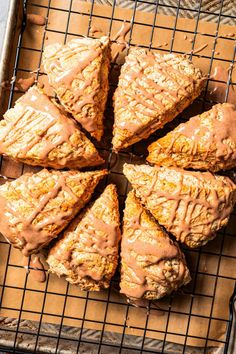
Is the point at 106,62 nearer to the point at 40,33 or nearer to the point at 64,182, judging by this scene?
the point at 40,33

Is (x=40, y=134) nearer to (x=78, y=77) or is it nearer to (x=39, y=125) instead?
(x=39, y=125)

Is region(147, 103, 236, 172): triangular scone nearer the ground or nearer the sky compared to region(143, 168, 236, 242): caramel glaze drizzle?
nearer the sky

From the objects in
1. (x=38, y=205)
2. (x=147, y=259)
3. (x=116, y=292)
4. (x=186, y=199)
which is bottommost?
(x=116, y=292)

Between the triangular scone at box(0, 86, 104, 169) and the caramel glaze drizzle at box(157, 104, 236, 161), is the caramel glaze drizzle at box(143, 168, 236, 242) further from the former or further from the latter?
the triangular scone at box(0, 86, 104, 169)

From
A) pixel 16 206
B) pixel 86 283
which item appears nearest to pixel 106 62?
pixel 16 206

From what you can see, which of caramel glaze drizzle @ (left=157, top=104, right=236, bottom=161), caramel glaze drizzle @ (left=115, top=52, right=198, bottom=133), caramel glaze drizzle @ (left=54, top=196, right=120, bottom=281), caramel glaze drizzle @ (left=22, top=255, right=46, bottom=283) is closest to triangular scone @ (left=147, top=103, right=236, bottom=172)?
caramel glaze drizzle @ (left=157, top=104, right=236, bottom=161)

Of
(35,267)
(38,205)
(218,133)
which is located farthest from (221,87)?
(35,267)
